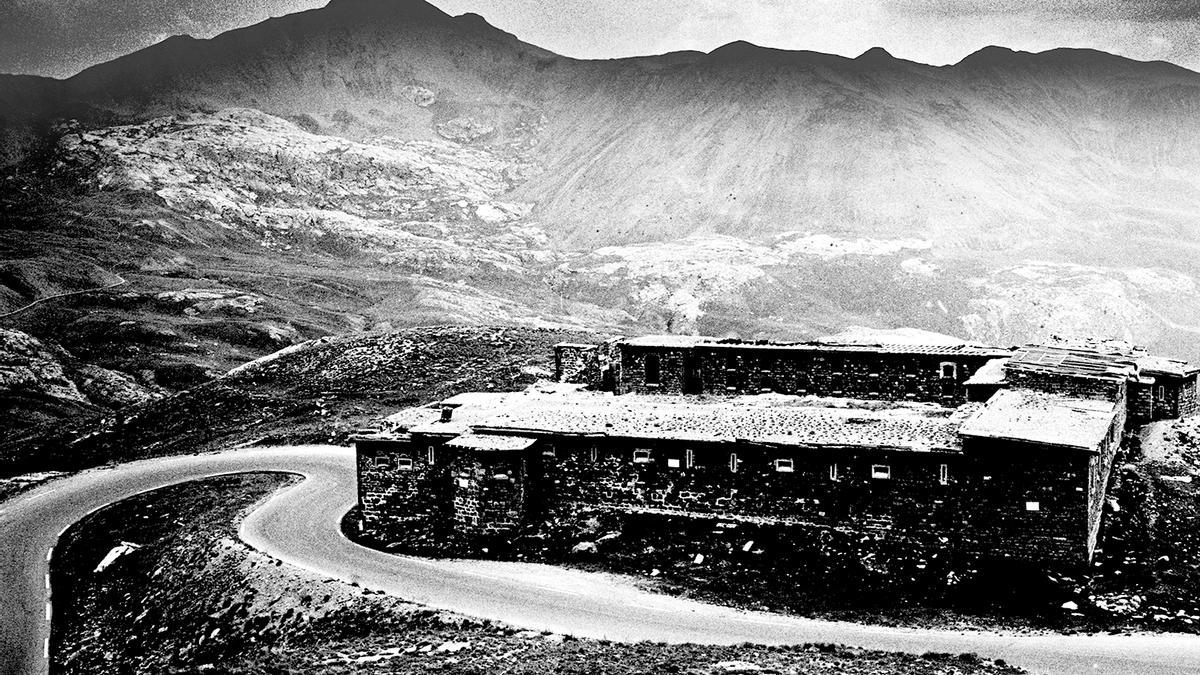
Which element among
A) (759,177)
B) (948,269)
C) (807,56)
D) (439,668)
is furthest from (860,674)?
(807,56)

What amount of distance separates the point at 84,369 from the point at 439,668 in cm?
7359

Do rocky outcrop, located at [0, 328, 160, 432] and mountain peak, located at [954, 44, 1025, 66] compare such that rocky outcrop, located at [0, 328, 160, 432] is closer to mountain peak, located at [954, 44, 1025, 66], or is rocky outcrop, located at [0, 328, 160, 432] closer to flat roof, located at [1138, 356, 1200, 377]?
flat roof, located at [1138, 356, 1200, 377]

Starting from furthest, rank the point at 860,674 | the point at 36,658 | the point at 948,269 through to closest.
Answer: the point at 948,269 → the point at 36,658 → the point at 860,674

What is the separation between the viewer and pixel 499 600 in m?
29.0

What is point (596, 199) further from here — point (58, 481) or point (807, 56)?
point (58, 481)

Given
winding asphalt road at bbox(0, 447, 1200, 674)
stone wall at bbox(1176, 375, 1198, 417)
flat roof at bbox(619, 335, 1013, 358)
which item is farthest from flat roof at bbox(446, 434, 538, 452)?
stone wall at bbox(1176, 375, 1198, 417)

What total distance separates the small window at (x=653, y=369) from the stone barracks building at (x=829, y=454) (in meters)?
2.80

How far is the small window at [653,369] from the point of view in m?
45.2

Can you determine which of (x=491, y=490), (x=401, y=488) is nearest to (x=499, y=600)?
(x=491, y=490)

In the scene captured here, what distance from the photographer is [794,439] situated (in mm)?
32094

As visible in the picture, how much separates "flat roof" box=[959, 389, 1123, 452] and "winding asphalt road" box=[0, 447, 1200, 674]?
6.14m

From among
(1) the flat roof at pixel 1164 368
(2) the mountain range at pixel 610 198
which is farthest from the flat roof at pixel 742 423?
(2) the mountain range at pixel 610 198

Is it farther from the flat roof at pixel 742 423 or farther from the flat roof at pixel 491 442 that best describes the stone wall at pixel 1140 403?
the flat roof at pixel 491 442

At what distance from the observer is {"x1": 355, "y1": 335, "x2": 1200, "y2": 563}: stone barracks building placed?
29312 mm
